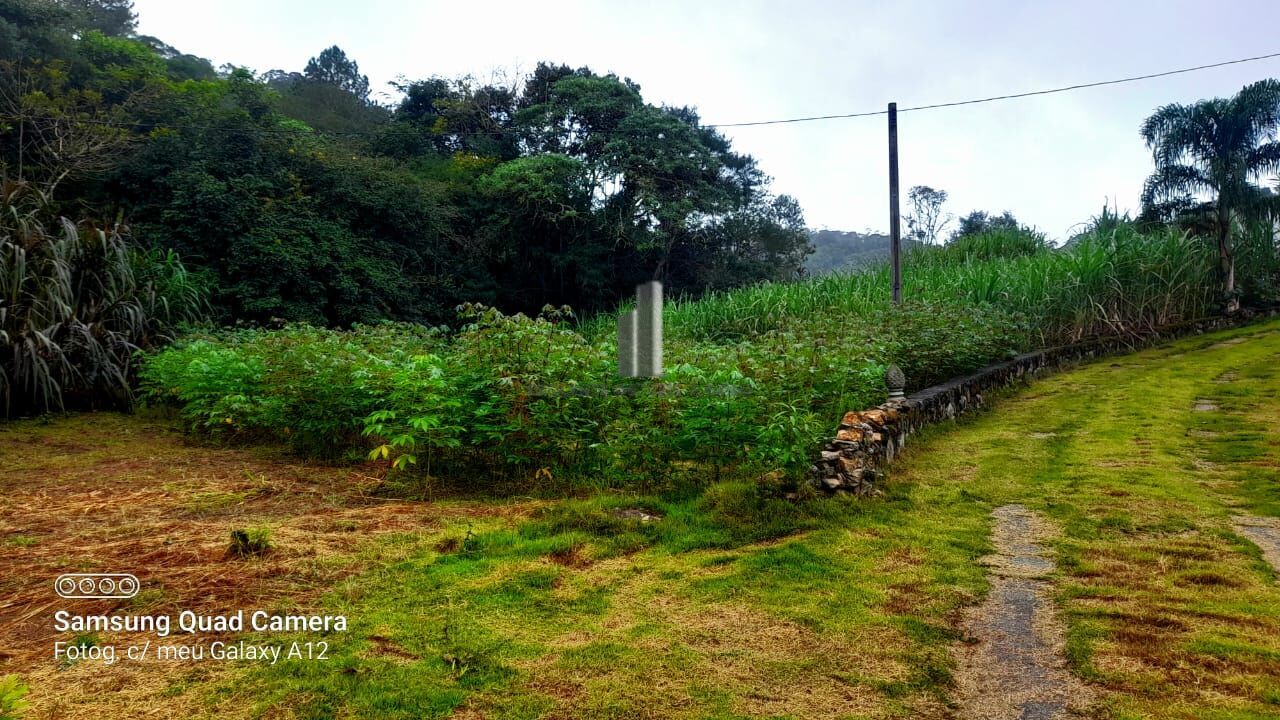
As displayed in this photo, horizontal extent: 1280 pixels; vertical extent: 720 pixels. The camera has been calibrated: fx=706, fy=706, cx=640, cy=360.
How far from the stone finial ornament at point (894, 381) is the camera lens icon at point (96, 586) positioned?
4800 mm

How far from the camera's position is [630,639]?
2.47 metres

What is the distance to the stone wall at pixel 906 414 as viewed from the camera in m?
4.15

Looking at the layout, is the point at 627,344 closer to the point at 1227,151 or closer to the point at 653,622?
the point at 653,622

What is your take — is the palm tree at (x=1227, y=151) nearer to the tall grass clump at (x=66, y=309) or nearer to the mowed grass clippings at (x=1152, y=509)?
the mowed grass clippings at (x=1152, y=509)

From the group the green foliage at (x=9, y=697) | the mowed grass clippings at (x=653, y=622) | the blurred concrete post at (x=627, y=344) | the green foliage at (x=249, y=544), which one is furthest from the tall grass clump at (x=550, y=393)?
the green foliage at (x=9, y=697)

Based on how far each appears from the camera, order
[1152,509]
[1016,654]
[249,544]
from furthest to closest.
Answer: [1152,509] < [249,544] < [1016,654]

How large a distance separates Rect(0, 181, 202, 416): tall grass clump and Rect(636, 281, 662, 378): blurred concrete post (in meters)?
6.08

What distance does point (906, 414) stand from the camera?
18.6ft

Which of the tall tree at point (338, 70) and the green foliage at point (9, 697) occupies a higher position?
the tall tree at point (338, 70)

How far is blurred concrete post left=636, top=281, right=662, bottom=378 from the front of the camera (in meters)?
3.91

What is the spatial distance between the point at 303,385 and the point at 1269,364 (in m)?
11.7

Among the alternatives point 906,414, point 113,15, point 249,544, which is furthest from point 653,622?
point 113,15

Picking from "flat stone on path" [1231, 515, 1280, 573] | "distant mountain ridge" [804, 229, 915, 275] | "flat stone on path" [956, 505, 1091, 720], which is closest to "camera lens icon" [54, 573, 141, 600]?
"flat stone on path" [956, 505, 1091, 720]

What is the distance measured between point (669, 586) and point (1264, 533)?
3.02 m
